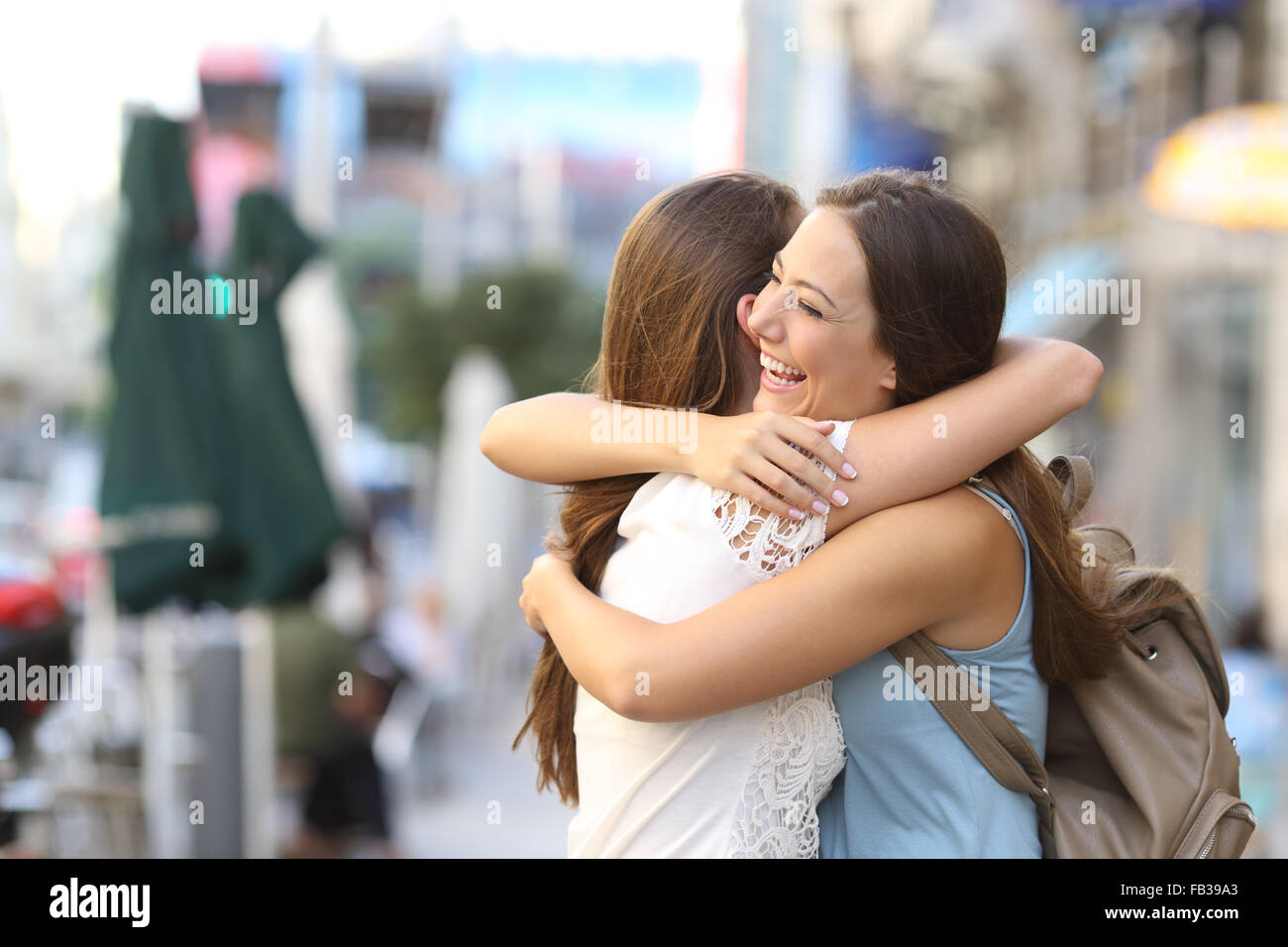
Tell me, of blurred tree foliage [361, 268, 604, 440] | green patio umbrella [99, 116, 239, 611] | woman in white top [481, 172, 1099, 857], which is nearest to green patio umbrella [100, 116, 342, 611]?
green patio umbrella [99, 116, 239, 611]

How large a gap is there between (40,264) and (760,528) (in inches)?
1070

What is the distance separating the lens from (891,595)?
5.48 feet

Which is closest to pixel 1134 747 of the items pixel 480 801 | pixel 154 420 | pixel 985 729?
pixel 985 729

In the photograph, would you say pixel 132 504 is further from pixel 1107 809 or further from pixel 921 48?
pixel 921 48

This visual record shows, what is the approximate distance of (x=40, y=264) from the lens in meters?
25.5

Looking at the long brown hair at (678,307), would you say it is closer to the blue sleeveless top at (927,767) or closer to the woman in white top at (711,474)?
the woman in white top at (711,474)

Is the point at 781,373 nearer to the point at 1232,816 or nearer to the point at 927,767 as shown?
the point at 927,767

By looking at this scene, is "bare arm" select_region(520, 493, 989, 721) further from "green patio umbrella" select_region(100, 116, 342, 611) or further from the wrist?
"green patio umbrella" select_region(100, 116, 342, 611)

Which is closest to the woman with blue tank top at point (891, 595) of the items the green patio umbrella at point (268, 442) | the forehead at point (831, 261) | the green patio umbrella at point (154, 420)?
the forehead at point (831, 261)

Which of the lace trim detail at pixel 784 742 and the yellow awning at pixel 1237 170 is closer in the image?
the lace trim detail at pixel 784 742

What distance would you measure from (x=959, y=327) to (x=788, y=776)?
71 centimetres

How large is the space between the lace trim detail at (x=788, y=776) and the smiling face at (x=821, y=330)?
0.43m

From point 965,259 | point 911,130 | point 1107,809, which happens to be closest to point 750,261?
point 965,259

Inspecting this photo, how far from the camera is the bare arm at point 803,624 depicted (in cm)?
166
